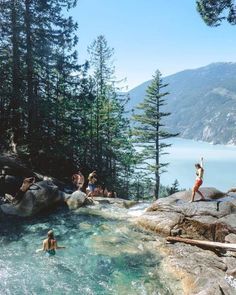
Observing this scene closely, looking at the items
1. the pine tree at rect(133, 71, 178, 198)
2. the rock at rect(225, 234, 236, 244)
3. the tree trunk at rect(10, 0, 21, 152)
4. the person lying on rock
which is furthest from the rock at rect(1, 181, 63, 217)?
the pine tree at rect(133, 71, 178, 198)

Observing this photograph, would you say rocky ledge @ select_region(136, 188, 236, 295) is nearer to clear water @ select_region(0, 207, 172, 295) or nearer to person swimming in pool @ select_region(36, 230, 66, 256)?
clear water @ select_region(0, 207, 172, 295)

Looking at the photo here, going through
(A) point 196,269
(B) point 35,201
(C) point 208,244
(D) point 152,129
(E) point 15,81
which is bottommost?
(A) point 196,269

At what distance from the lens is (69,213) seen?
66.0 feet

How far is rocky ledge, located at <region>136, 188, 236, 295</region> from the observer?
460 inches

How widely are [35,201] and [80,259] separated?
6721 mm

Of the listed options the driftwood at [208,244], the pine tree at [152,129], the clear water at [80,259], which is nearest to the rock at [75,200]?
the clear water at [80,259]

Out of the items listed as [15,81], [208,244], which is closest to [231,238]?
[208,244]

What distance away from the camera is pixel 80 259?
13.8 m

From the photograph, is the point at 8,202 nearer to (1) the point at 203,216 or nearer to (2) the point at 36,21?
(1) the point at 203,216

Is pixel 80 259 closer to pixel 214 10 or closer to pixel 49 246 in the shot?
pixel 49 246

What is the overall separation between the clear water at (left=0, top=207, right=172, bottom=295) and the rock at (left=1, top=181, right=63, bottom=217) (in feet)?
2.27

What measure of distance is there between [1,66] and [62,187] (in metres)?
10.8

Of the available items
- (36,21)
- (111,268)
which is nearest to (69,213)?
(111,268)

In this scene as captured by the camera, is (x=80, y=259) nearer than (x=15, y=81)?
Yes
